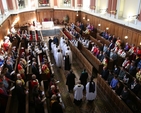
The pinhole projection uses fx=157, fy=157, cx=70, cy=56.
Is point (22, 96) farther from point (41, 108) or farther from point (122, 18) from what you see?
point (122, 18)

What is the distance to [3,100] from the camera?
5961 millimetres

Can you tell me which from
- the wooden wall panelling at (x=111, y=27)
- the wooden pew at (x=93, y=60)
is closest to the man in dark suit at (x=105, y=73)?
the wooden pew at (x=93, y=60)

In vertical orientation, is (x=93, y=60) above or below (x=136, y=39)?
below

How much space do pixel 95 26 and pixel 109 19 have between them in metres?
3.22

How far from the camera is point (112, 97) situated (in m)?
7.39

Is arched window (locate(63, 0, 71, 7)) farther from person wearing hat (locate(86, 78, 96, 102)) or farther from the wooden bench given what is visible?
the wooden bench

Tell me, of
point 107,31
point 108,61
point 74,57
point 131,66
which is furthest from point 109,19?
point 131,66

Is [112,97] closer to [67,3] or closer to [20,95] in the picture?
[20,95]

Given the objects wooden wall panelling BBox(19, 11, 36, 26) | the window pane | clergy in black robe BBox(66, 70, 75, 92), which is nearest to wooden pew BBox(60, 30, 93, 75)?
clergy in black robe BBox(66, 70, 75, 92)

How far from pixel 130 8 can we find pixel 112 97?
801cm

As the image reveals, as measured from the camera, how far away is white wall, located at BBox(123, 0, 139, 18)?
1180 cm

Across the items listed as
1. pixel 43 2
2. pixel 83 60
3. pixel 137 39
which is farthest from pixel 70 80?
pixel 43 2

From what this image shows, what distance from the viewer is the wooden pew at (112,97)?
21.5 feet

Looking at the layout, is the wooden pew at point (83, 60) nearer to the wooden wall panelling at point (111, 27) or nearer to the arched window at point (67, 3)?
the wooden wall panelling at point (111, 27)
